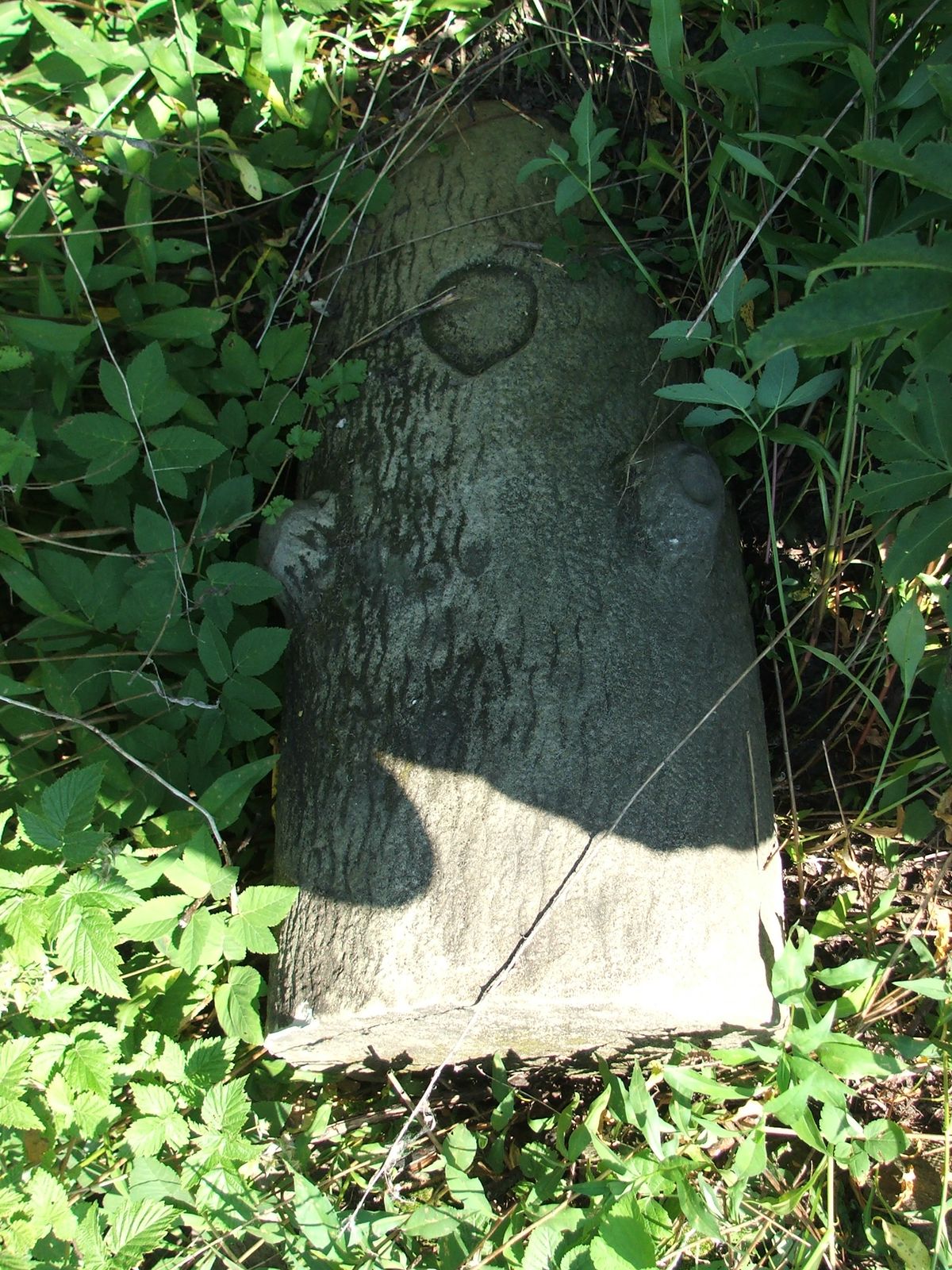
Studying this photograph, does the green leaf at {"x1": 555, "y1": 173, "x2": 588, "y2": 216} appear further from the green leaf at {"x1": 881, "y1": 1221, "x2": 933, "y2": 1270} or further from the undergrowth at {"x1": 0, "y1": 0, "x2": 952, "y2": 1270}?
the green leaf at {"x1": 881, "y1": 1221, "x2": 933, "y2": 1270}

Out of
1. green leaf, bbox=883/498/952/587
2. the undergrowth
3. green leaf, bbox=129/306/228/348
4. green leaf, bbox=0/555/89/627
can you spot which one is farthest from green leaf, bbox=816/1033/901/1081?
green leaf, bbox=129/306/228/348

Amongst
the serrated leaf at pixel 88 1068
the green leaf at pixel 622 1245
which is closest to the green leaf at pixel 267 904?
the serrated leaf at pixel 88 1068

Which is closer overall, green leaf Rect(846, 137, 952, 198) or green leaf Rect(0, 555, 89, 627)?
green leaf Rect(846, 137, 952, 198)

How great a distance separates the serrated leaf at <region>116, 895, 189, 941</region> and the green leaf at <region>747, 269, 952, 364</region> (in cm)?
132

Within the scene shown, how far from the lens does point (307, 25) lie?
224cm

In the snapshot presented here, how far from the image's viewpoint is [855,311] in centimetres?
112

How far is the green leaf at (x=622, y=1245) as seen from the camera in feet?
4.90

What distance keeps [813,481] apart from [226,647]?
4.33ft

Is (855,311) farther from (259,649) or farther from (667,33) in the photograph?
(259,649)

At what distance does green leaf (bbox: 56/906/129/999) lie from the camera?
1.53 metres

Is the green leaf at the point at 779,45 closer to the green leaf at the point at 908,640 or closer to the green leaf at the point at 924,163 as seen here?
the green leaf at the point at 924,163

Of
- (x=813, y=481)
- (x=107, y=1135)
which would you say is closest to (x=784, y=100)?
(x=813, y=481)

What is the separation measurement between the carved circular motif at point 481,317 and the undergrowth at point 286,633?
0.20 metres

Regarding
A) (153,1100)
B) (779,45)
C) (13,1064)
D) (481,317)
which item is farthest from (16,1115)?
(779,45)
